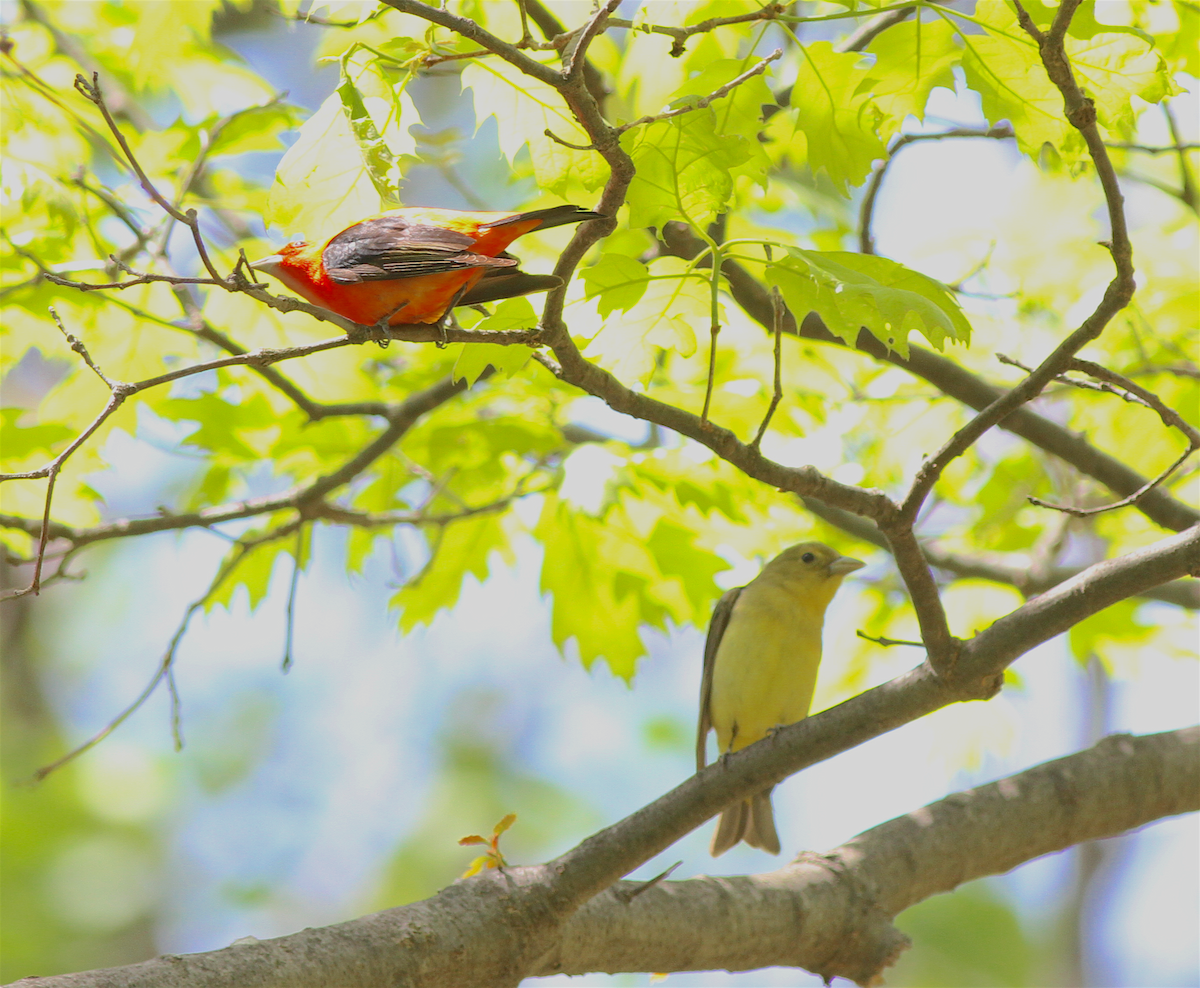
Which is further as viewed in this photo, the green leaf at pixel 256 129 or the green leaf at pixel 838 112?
the green leaf at pixel 256 129

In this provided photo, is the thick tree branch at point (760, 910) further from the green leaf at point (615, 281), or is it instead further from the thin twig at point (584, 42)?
the thin twig at point (584, 42)

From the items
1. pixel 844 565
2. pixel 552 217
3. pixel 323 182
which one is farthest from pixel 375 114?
pixel 844 565

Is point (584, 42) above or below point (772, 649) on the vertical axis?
below

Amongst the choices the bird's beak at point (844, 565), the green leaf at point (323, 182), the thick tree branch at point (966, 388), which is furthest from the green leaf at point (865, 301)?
the bird's beak at point (844, 565)

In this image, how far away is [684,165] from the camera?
2.43m

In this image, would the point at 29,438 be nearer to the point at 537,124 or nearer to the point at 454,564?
the point at 454,564

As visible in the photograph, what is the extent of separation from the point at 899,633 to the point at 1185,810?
55.4 inches

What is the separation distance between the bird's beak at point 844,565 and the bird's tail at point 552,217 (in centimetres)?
273

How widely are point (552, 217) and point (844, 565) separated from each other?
286cm

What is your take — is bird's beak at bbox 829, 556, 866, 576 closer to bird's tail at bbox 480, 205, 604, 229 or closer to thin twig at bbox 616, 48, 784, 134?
bird's tail at bbox 480, 205, 604, 229

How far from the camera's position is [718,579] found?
4953 mm

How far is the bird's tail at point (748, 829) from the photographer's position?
5.10m

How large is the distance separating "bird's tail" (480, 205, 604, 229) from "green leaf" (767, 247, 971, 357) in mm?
449

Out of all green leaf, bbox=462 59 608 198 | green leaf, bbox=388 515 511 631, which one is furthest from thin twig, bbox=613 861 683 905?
green leaf, bbox=462 59 608 198
